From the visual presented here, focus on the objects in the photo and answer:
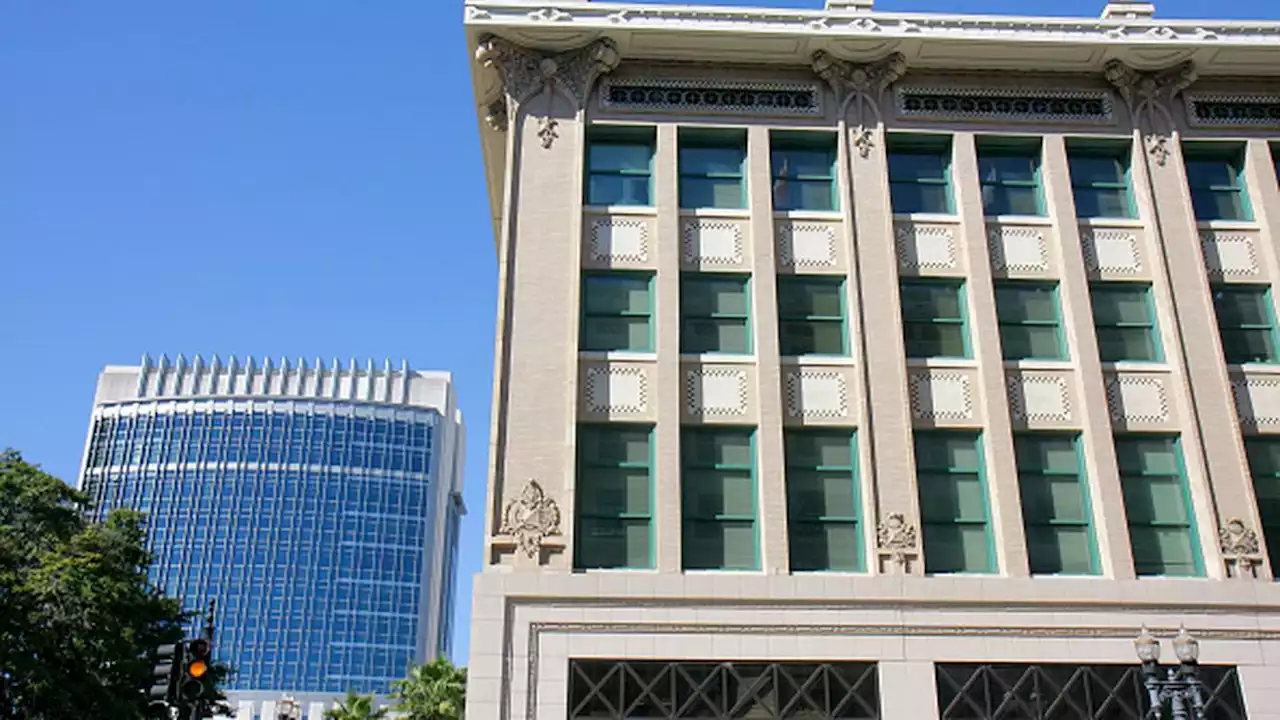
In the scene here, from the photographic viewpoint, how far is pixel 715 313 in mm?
23219

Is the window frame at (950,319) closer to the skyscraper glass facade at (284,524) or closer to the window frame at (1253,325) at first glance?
the window frame at (1253,325)

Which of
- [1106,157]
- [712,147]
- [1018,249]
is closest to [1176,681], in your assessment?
[1018,249]

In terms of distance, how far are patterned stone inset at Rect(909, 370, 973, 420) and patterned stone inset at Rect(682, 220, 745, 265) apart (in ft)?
14.7

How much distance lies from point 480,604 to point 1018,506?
33.5 ft

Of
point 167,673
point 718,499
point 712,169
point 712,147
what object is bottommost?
point 167,673

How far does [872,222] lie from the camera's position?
78.2 ft

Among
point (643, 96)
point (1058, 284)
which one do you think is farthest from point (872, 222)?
point (643, 96)

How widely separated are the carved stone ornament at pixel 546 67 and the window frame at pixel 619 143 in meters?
0.74

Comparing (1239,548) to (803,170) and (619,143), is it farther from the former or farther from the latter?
(619,143)

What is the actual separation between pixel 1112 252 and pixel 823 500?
8.68m

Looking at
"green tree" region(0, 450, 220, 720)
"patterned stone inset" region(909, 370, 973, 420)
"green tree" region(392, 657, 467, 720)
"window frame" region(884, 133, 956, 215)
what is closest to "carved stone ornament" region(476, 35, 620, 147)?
"window frame" region(884, 133, 956, 215)

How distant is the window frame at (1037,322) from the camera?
916 inches

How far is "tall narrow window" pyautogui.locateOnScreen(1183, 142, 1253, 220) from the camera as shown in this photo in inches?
988

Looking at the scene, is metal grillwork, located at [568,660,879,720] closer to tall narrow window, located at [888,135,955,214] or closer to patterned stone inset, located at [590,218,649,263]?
patterned stone inset, located at [590,218,649,263]
